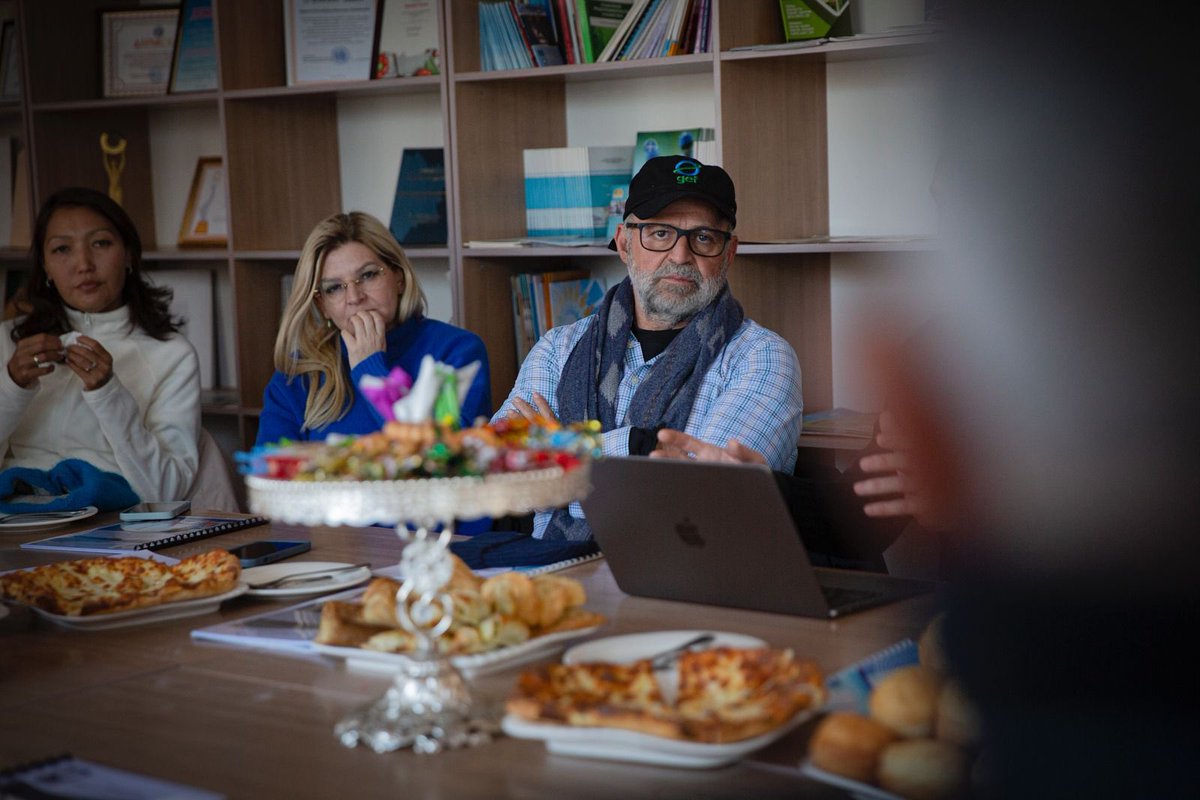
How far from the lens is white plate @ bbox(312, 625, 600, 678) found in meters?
1.26

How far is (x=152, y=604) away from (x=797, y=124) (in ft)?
7.13

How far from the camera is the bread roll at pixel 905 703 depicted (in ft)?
3.15

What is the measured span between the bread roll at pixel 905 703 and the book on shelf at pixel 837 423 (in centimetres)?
193

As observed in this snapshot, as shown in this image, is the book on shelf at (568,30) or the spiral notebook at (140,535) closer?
the spiral notebook at (140,535)

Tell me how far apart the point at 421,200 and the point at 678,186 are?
1.35m

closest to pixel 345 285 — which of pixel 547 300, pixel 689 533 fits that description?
pixel 547 300

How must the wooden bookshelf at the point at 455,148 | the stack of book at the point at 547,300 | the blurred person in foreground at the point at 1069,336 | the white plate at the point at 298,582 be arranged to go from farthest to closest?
the stack of book at the point at 547,300
the wooden bookshelf at the point at 455,148
the white plate at the point at 298,582
the blurred person in foreground at the point at 1069,336

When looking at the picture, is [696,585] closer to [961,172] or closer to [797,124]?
[961,172]

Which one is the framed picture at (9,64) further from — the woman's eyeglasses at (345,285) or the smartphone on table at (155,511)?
the smartphone on table at (155,511)

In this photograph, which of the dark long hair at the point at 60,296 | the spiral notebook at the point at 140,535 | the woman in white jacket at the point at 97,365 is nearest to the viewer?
the spiral notebook at the point at 140,535

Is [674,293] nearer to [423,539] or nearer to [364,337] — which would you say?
[364,337]

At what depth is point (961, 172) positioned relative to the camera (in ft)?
1.24

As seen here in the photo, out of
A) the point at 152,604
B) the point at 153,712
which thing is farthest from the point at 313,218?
the point at 153,712

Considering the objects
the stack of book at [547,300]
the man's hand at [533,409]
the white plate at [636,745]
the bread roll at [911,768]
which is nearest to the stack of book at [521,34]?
the stack of book at [547,300]
